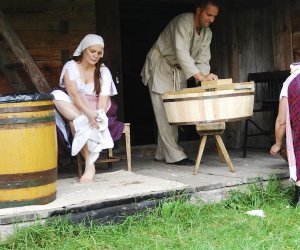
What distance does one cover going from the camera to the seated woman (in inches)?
174

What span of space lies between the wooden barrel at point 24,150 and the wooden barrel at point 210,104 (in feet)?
4.36

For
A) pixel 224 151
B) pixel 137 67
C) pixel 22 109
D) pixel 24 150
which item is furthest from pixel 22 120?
pixel 137 67

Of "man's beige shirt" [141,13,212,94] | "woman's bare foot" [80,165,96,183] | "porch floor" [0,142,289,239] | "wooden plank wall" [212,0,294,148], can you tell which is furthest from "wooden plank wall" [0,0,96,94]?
"wooden plank wall" [212,0,294,148]

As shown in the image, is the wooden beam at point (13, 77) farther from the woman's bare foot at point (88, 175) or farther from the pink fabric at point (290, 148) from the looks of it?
the pink fabric at point (290, 148)

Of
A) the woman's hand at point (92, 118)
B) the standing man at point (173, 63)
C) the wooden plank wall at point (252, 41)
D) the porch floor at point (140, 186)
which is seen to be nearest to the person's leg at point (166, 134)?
the standing man at point (173, 63)

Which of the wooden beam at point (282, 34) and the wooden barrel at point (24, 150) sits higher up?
the wooden beam at point (282, 34)

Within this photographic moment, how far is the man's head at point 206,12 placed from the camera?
16.4 ft

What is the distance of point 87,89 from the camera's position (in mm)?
4676

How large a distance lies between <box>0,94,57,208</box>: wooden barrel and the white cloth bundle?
Result: 77 centimetres

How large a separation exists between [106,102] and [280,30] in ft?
9.37

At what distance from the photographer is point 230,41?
6973 millimetres

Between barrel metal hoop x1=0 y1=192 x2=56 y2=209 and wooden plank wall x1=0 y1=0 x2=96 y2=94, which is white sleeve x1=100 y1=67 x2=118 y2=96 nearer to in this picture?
wooden plank wall x1=0 y1=0 x2=96 y2=94

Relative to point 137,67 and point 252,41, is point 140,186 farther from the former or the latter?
point 137,67

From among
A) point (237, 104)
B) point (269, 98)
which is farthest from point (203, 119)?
point (269, 98)
